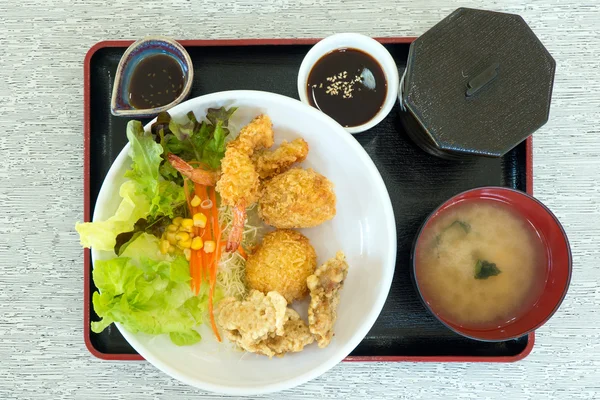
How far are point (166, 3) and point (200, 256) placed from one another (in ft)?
3.76

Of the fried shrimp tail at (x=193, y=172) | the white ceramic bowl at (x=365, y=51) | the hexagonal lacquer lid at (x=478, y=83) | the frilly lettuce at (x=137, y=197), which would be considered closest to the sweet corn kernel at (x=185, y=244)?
the frilly lettuce at (x=137, y=197)

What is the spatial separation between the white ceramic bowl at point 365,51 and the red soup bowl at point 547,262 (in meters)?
0.42

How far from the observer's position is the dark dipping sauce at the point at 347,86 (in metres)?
1.79

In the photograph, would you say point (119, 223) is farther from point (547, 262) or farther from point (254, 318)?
point (547, 262)

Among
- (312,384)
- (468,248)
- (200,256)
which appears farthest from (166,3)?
(312,384)

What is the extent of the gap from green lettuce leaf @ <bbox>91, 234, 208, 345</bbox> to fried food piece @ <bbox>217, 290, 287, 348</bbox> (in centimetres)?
15

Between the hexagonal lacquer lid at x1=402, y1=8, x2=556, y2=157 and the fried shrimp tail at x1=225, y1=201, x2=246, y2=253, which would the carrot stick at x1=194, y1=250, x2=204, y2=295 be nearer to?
the fried shrimp tail at x1=225, y1=201, x2=246, y2=253

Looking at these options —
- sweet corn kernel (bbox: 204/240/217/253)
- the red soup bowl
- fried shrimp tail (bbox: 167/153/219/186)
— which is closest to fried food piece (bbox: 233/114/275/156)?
fried shrimp tail (bbox: 167/153/219/186)

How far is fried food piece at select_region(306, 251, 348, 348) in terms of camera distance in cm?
163

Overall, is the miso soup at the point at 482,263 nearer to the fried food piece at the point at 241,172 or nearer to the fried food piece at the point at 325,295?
the fried food piece at the point at 325,295

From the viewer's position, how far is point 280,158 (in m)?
1.75

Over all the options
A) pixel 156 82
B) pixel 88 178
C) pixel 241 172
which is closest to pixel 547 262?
pixel 241 172

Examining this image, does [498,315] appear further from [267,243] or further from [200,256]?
[200,256]

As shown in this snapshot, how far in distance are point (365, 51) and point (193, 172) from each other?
81 centimetres
